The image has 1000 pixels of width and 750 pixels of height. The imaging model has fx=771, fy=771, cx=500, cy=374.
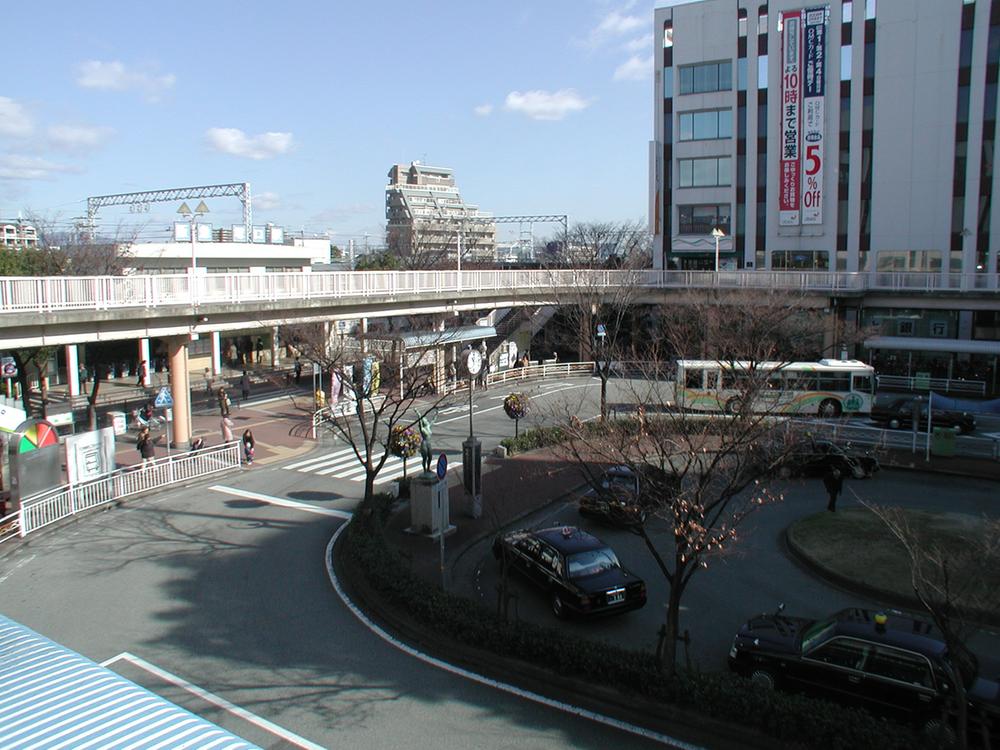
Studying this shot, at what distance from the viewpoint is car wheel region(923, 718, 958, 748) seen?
832 centimetres

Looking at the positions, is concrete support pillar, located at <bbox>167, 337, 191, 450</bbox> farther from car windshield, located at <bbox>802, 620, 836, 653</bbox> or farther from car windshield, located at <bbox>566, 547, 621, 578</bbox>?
car windshield, located at <bbox>802, 620, 836, 653</bbox>

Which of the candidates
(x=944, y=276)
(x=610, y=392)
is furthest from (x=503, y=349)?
(x=944, y=276)

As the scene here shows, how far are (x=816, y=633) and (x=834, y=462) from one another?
1172cm

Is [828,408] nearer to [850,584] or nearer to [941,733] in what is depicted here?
[850,584]

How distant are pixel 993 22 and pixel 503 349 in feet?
105

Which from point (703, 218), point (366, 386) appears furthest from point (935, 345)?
point (366, 386)

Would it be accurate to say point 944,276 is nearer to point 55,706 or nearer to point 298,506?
point 298,506

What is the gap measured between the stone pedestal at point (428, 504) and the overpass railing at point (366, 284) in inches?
465

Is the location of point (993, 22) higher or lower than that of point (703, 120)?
higher

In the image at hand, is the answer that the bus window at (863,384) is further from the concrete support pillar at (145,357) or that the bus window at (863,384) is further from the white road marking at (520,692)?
the concrete support pillar at (145,357)

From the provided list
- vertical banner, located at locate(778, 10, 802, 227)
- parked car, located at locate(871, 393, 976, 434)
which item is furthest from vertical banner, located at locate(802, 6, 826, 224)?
parked car, located at locate(871, 393, 976, 434)

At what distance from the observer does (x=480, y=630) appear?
11656mm

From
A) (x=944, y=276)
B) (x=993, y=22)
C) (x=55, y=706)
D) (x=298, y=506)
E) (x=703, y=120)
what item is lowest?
(x=298, y=506)

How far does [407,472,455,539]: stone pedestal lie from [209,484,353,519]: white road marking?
8.75 feet
